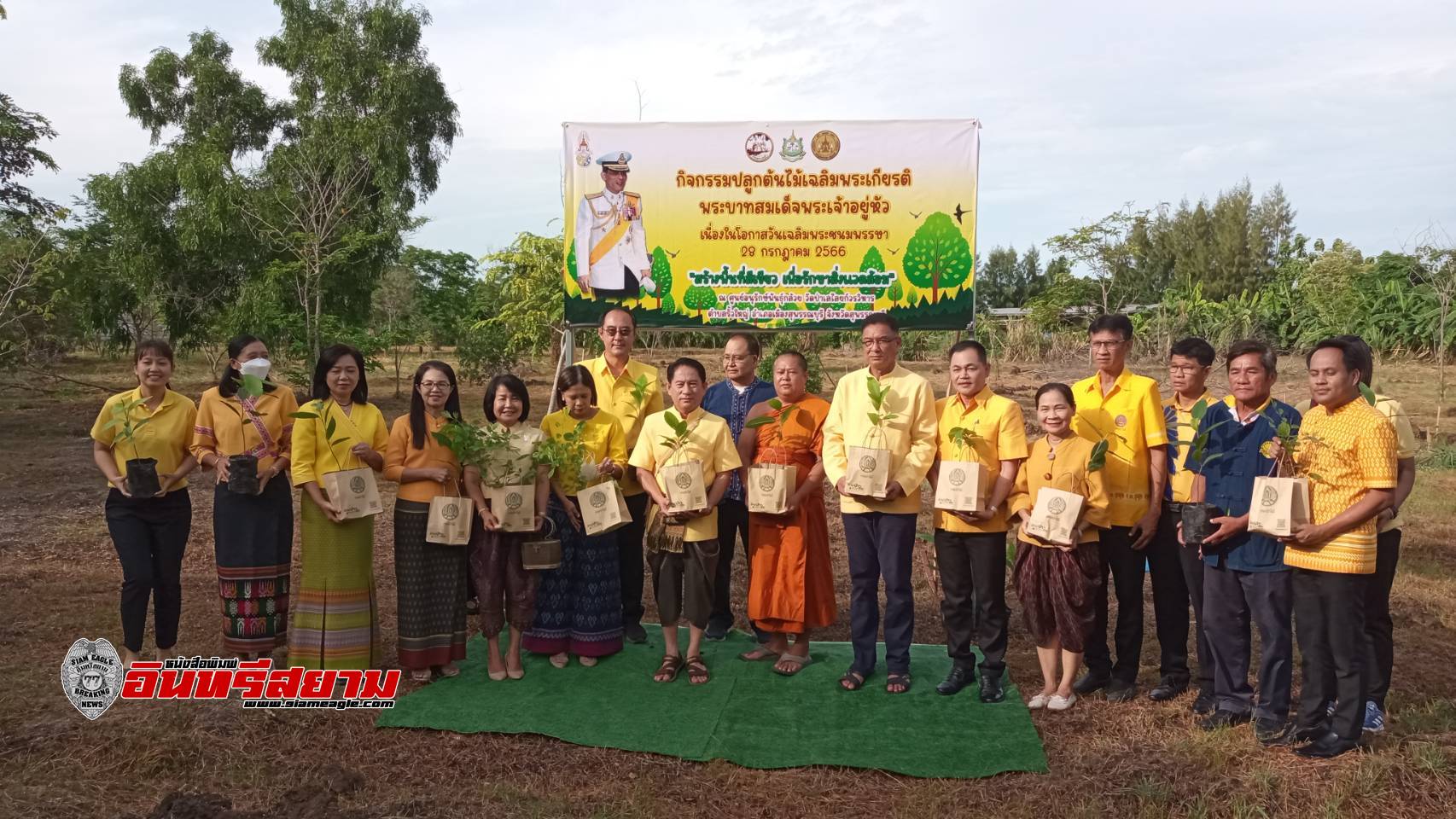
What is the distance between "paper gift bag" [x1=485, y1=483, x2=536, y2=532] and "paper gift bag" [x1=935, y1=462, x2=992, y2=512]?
1.89 m

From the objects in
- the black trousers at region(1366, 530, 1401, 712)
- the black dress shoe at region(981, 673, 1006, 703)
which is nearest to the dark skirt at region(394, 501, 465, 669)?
the black dress shoe at region(981, 673, 1006, 703)

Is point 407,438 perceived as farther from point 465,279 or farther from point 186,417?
point 465,279

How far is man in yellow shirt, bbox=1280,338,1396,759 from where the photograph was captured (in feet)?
11.6

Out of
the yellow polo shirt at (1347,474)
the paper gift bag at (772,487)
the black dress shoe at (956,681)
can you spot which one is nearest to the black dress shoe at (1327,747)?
the yellow polo shirt at (1347,474)

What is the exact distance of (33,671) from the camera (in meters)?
4.70

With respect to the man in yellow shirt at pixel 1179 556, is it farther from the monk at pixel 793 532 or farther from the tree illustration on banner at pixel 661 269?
the tree illustration on banner at pixel 661 269

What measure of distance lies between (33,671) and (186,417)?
1.54 meters

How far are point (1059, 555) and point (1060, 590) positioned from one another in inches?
6.0

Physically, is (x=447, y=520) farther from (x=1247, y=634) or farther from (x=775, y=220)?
(x=1247, y=634)

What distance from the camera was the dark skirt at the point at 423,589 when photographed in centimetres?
443

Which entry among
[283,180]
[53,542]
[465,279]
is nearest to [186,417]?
[53,542]

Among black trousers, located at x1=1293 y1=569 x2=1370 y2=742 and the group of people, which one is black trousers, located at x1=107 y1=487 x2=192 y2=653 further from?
black trousers, located at x1=1293 y1=569 x2=1370 y2=742

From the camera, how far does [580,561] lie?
4762mm

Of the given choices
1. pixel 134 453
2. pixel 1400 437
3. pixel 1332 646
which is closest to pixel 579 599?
pixel 134 453
